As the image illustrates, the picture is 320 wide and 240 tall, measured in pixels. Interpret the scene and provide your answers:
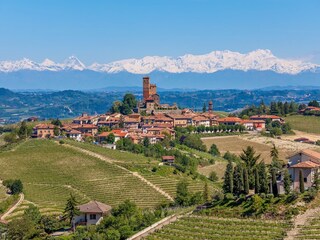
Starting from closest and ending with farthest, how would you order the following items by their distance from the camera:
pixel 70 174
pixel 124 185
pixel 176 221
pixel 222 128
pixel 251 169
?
1. pixel 176 221
2. pixel 251 169
3. pixel 124 185
4. pixel 70 174
5. pixel 222 128

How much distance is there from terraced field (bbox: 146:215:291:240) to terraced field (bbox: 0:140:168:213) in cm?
1403

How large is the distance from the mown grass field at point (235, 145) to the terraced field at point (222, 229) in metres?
43.5

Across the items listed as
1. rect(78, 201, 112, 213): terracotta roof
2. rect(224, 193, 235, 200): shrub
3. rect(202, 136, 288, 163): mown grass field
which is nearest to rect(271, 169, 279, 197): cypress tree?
rect(224, 193, 235, 200): shrub

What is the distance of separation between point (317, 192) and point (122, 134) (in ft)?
166

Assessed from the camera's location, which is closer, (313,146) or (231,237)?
(231,237)

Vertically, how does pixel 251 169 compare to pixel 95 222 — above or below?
above

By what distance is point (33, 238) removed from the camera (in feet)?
140

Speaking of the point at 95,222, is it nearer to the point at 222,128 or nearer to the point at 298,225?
the point at 298,225

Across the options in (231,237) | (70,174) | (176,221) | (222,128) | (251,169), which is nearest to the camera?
(231,237)

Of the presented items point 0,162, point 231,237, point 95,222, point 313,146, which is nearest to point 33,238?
point 95,222

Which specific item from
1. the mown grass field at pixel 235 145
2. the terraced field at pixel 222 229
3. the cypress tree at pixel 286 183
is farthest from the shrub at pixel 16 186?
the mown grass field at pixel 235 145

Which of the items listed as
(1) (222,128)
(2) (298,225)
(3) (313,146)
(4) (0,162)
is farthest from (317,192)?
(1) (222,128)

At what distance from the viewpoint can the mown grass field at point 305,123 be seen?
10950cm

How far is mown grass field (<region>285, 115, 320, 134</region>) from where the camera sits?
110 metres
